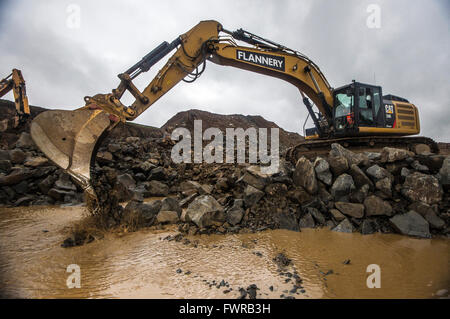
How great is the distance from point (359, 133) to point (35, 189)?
10449mm

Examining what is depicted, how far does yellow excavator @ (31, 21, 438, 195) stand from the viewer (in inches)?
141

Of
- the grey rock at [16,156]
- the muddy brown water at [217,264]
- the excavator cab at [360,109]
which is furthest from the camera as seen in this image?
the grey rock at [16,156]

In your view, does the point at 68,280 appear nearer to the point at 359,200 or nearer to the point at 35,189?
the point at 359,200

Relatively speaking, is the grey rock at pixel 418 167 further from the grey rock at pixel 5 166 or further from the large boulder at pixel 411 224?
the grey rock at pixel 5 166

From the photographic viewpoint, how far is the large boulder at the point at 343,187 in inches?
149

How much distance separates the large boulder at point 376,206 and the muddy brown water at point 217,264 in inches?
15.9

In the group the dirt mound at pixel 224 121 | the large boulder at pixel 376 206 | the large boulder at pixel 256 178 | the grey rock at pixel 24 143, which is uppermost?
the dirt mound at pixel 224 121

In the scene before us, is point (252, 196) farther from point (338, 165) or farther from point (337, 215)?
point (338, 165)

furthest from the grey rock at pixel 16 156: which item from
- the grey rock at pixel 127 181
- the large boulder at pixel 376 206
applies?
the large boulder at pixel 376 206

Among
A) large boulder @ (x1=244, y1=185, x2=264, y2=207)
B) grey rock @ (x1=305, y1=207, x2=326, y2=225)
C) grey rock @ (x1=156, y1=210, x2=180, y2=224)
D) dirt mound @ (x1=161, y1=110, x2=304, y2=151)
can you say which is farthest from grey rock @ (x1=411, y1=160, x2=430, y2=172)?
dirt mound @ (x1=161, y1=110, x2=304, y2=151)

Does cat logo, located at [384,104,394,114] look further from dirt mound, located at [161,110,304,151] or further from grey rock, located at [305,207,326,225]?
dirt mound, located at [161,110,304,151]

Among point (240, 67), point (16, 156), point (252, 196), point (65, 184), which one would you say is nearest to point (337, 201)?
point (252, 196)

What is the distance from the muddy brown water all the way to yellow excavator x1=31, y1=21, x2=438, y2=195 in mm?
1279
